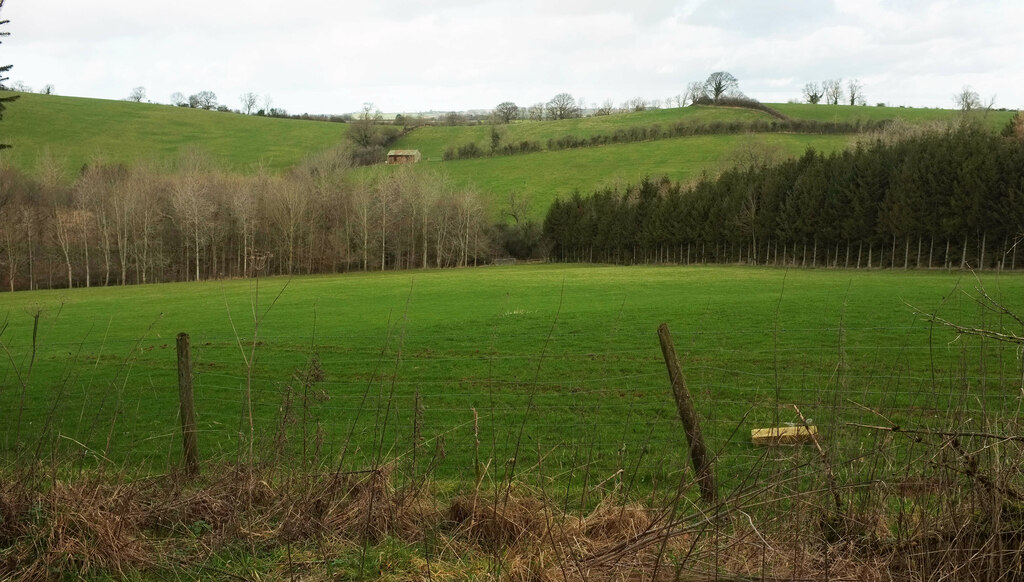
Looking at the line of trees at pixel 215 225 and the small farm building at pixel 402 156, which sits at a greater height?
the small farm building at pixel 402 156

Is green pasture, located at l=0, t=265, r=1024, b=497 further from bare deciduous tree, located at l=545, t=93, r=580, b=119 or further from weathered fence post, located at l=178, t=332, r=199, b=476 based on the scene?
bare deciduous tree, located at l=545, t=93, r=580, b=119

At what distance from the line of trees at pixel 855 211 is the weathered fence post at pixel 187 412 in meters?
41.8

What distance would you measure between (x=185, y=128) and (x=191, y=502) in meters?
154

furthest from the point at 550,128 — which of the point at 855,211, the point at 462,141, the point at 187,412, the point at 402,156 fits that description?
the point at 187,412

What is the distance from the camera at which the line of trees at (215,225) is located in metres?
78.6

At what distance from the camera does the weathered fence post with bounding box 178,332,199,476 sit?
24.0 ft

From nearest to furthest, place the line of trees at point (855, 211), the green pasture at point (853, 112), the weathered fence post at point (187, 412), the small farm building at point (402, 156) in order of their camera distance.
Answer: the weathered fence post at point (187, 412)
the line of trees at point (855, 211)
the green pasture at point (853, 112)
the small farm building at point (402, 156)

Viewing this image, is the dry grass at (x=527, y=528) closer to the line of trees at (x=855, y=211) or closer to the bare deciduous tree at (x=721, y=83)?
the line of trees at (x=855, y=211)

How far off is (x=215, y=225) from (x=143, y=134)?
215 feet

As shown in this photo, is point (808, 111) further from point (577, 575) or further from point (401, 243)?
point (577, 575)

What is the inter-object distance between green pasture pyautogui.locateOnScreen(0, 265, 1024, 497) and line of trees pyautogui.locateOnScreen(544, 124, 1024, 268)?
17.3 metres

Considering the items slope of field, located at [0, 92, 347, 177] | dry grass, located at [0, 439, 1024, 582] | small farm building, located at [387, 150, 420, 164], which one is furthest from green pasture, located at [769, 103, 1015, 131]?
dry grass, located at [0, 439, 1024, 582]

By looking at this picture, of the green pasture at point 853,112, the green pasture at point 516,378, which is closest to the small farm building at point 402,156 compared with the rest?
the green pasture at point 853,112

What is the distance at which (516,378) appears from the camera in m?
16.1
